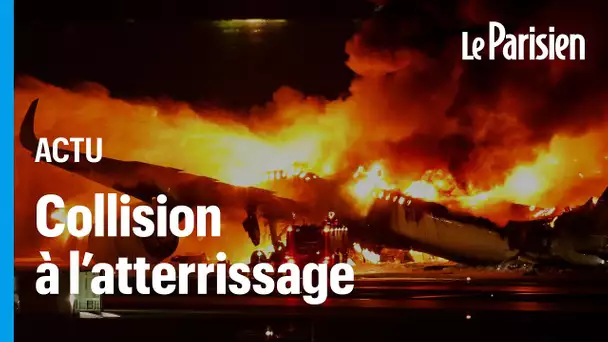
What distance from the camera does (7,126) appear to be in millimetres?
Result: 3506

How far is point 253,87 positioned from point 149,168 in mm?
554

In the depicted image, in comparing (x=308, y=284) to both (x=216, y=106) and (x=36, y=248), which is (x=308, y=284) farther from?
(x=36, y=248)

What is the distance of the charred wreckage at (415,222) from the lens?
11.2 ft

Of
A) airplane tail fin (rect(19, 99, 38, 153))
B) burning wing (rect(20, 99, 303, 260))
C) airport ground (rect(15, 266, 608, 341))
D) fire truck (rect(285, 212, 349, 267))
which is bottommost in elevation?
airport ground (rect(15, 266, 608, 341))

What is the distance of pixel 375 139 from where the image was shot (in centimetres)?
345

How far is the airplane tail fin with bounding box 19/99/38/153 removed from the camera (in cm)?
349

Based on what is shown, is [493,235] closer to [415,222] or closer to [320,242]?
[415,222]

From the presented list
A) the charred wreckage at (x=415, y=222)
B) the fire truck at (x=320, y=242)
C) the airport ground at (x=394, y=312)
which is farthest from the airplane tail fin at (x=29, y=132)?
the fire truck at (x=320, y=242)

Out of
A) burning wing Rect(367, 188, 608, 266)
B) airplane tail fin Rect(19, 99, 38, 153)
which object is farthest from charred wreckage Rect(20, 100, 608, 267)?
airplane tail fin Rect(19, 99, 38, 153)

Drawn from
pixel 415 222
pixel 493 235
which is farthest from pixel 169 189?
pixel 493 235

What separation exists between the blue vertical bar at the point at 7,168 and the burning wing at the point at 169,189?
0.10 metres

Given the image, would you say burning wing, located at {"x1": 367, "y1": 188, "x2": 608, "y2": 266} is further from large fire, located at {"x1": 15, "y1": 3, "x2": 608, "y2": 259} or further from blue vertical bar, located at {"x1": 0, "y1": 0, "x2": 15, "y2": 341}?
blue vertical bar, located at {"x1": 0, "y1": 0, "x2": 15, "y2": 341}

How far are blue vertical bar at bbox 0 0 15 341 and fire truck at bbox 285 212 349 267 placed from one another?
119cm

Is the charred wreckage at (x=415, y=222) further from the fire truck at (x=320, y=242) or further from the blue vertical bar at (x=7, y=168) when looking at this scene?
the blue vertical bar at (x=7, y=168)
